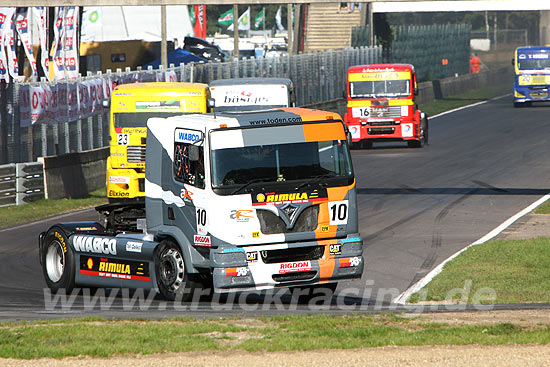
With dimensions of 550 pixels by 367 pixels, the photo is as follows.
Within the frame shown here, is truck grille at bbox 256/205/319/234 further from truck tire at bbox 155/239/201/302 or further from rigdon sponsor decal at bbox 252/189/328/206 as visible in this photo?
truck tire at bbox 155/239/201/302

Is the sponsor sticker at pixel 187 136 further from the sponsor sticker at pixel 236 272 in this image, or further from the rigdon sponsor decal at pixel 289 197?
the sponsor sticker at pixel 236 272

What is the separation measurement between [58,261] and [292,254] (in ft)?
12.9

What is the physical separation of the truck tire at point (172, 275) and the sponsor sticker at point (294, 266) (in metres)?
1.21

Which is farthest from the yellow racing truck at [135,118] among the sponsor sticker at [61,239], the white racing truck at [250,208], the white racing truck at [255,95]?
the white racing truck at [250,208]

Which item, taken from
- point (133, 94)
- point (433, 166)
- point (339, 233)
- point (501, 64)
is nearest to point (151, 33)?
point (501, 64)

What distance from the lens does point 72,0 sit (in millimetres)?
26047

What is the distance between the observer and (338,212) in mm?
14266

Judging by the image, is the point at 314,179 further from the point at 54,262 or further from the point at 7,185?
the point at 7,185

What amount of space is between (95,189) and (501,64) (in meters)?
87.5

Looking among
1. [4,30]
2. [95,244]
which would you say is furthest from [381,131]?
[95,244]

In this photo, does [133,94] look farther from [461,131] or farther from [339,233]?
[461,131]

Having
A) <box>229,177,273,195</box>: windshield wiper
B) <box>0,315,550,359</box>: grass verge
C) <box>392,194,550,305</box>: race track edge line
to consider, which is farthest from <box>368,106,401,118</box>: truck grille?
<box>0,315,550,359</box>: grass verge

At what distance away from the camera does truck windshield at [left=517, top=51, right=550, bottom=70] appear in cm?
5353

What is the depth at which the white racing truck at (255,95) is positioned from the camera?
28.1 metres
